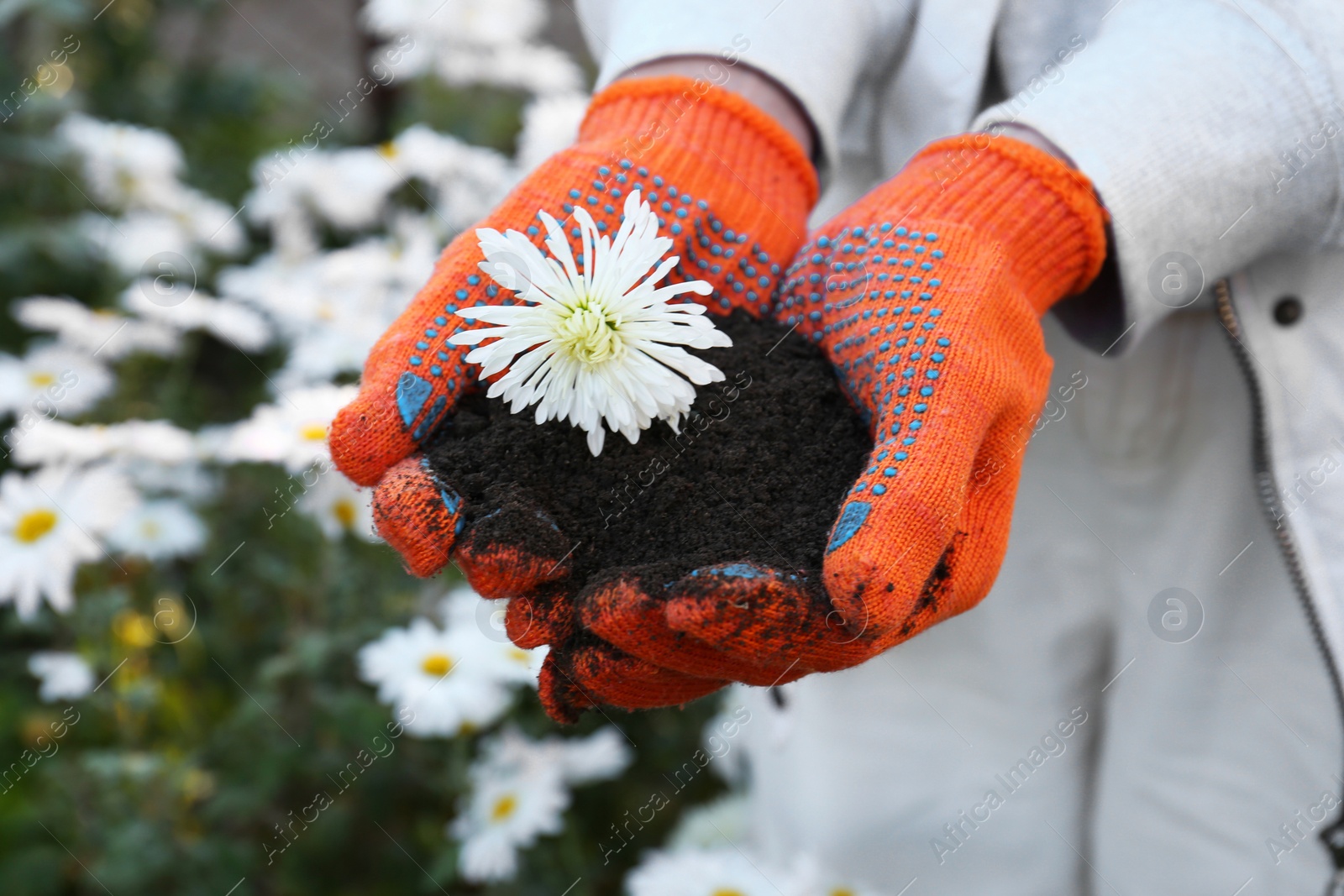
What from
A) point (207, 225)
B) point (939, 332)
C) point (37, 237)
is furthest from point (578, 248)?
point (37, 237)

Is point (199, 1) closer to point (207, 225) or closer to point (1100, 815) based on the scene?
point (207, 225)

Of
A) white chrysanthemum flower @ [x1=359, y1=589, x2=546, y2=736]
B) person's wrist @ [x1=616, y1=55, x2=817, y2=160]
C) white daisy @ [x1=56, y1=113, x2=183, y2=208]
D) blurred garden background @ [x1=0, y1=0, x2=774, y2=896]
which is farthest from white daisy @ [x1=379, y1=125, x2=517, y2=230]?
person's wrist @ [x1=616, y1=55, x2=817, y2=160]

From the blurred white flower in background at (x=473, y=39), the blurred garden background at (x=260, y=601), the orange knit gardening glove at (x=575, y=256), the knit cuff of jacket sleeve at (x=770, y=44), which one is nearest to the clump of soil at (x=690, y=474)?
the orange knit gardening glove at (x=575, y=256)

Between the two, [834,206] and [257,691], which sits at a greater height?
[834,206]

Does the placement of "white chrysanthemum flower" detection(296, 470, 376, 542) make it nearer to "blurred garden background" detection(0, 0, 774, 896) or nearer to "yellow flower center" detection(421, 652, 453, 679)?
"blurred garden background" detection(0, 0, 774, 896)

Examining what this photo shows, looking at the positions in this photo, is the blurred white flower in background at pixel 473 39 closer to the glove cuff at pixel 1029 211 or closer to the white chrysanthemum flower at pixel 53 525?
the white chrysanthemum flower at pixel 53 525

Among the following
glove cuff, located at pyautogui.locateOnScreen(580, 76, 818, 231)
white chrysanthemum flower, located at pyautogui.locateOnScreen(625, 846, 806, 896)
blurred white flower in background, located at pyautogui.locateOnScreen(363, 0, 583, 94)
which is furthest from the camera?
blurred white flower in background, located at pyautogui.locateOnScreen(363, 0, 583, 94)
